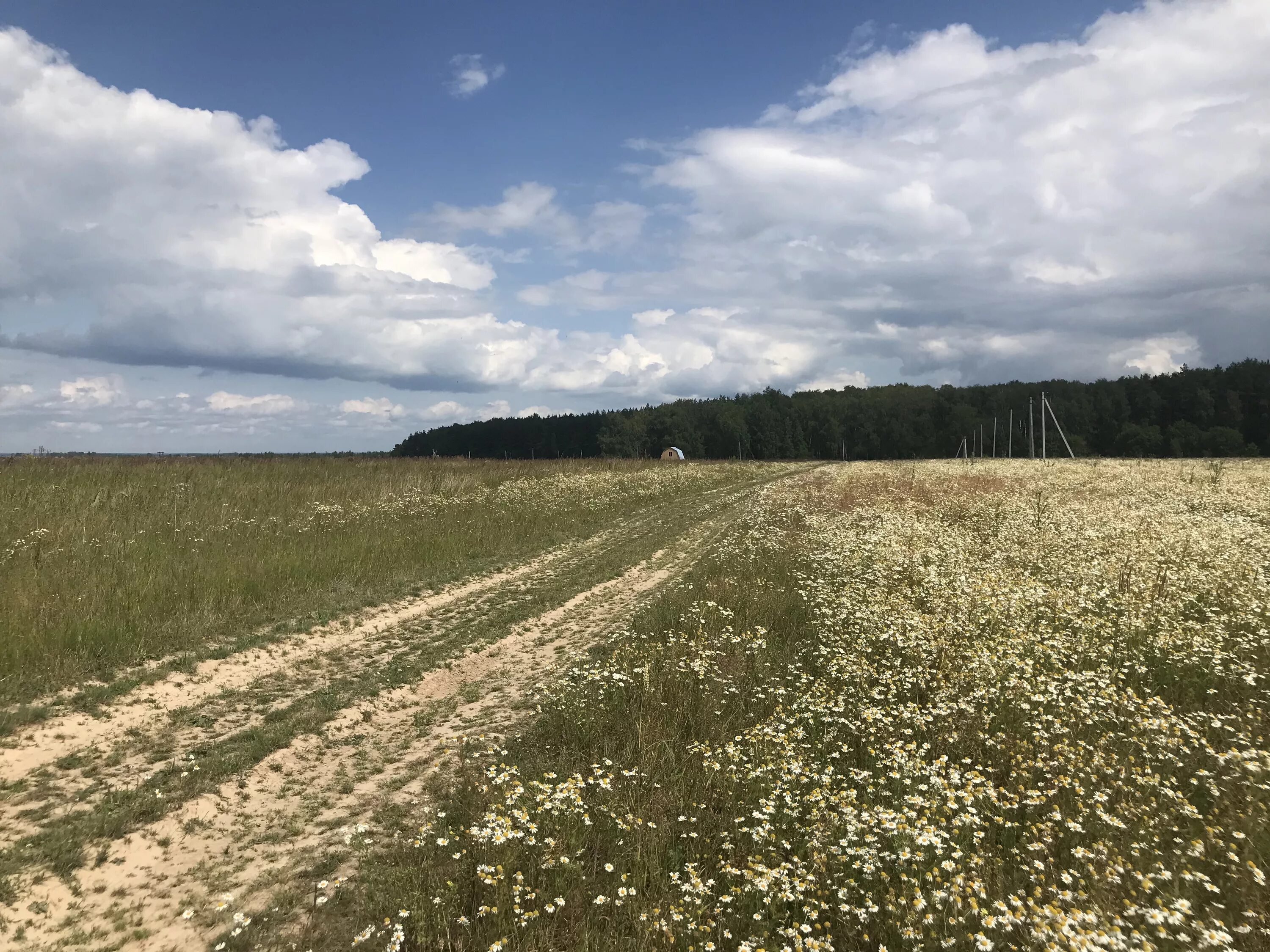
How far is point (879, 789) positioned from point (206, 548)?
14.2 metres

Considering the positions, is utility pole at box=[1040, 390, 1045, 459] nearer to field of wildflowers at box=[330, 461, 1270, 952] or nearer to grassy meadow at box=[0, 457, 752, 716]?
grassy meadow at box=[0, 457, 752, 716]

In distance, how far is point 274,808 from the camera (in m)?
5.52

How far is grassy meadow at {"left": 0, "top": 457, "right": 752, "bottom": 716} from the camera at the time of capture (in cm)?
892

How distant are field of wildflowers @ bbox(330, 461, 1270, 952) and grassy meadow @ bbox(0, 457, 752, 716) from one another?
5807mm

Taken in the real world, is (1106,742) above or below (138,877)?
above

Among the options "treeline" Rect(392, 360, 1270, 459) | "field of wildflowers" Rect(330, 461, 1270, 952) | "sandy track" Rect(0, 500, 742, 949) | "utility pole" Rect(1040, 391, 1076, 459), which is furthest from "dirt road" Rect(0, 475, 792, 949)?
"treeline" Rect(392, 360, 1270, 459)

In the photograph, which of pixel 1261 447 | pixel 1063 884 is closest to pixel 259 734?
pixel 1063 884

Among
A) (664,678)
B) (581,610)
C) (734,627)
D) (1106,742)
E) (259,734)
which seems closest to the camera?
(1106,742)

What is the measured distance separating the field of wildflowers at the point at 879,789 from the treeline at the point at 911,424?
90.9 m

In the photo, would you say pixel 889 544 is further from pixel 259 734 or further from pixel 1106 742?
pixel 259 734

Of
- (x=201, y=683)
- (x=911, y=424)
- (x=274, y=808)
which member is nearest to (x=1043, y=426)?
(x=911, y=424)

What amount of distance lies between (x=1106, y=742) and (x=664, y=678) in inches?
162

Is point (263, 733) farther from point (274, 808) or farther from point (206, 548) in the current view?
point (206, 548)

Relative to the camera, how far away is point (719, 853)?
4.54 m
